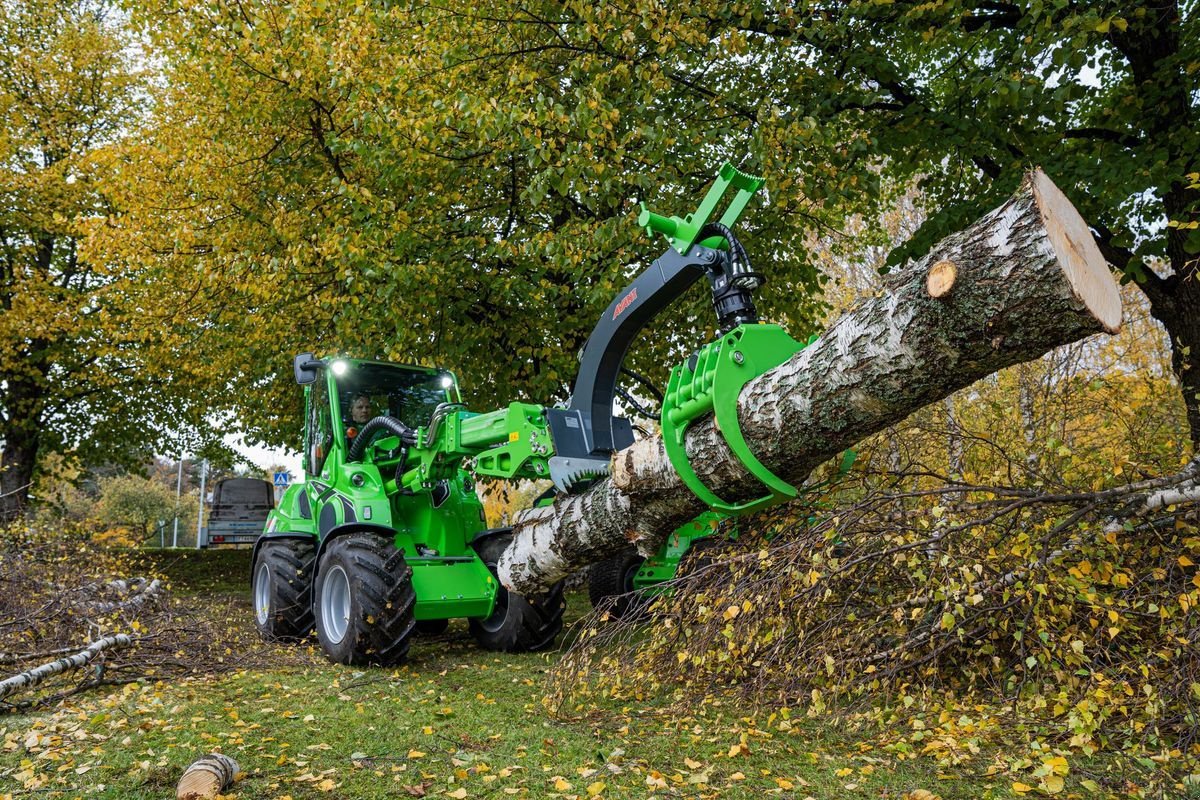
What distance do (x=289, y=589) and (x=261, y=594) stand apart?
35.8 inches

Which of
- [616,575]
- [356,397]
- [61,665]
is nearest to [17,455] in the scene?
[356,397]

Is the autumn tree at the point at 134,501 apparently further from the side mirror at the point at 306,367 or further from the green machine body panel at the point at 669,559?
the green machine body panel at the point at 669,559

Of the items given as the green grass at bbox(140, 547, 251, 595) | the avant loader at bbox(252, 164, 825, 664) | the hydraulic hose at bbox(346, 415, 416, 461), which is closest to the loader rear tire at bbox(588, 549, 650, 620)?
the avant loader at bbox(252, 164, 825, 664)

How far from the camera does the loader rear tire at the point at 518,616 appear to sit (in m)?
6.66

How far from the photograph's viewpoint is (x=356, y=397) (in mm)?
7387

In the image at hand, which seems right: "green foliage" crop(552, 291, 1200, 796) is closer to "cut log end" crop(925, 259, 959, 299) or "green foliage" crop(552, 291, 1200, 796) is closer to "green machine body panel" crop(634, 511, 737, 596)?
"cut log end" crop(925, 259, 959, 299)

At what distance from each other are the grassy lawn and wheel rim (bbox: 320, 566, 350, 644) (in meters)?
0.75

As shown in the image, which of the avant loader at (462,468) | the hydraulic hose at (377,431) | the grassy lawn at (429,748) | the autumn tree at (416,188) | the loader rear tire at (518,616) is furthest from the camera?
the autumn tree at (416,188)

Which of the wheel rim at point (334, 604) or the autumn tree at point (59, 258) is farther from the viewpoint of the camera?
the autumn tree at point (59, 258)

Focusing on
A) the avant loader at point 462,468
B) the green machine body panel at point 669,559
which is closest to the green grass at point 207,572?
the avant loader at point 462,468

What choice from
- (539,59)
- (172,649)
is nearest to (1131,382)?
(539,59)

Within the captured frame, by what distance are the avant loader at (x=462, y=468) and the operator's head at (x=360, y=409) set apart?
2 centimetres

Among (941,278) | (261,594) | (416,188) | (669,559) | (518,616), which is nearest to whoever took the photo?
(941,278)

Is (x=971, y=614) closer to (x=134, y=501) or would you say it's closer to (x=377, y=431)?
(x=377, y=431)
